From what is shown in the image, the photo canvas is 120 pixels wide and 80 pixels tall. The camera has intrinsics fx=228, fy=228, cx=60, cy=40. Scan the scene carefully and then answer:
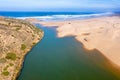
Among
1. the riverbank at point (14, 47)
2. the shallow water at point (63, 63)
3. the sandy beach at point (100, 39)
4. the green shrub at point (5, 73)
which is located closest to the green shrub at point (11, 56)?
the riverbank at point (14, 47)

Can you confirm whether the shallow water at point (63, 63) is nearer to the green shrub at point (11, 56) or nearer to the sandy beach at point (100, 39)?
the sandy beach at point (100, 39)

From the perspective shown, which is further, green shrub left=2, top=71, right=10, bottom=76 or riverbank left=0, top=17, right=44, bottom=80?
riverbank left=0, top=17, right=44, bottom=80

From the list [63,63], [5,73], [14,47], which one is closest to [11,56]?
[14,47]

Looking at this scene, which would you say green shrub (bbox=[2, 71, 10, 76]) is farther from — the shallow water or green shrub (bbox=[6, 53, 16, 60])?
green shrub (bbox=[6, 53, 16, 60])

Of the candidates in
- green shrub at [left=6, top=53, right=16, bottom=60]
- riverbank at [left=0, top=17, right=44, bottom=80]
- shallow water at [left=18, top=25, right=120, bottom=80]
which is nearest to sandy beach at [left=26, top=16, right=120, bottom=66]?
shallow water at [left=18, top=25, right=120, bottom=80]

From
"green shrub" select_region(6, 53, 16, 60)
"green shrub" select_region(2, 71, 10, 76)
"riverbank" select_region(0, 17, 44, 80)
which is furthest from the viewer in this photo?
"green shrub" select_region(6, 53, 16, 60)

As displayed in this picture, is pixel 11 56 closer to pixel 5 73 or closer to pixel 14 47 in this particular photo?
pixel 14 47

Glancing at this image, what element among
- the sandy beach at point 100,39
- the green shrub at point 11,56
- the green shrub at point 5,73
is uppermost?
the green shrub at point 11,56
